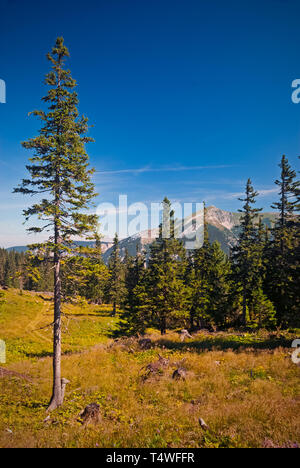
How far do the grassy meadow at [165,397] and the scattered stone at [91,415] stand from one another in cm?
35

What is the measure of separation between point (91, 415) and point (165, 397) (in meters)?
3.67

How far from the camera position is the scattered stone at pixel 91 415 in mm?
9273

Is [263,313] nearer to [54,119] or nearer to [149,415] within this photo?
[149,415]

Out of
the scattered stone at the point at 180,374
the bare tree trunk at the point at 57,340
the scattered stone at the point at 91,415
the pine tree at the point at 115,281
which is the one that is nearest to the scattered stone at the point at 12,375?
the bare tree trunk at the point at 57,340

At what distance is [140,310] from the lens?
27906 mm

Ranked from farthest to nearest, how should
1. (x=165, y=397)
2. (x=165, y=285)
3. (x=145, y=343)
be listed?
(x=165, y=285), (x=145, y=343), (x=165, y=397)

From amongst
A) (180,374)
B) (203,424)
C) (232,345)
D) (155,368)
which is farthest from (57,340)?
(232,345)

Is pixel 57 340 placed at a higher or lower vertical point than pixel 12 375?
higher

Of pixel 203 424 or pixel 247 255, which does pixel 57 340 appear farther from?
pixel 247 255

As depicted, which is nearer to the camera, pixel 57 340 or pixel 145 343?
pixel 57 340

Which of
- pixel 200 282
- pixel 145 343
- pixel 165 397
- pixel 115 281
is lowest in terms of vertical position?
pixel 145 343

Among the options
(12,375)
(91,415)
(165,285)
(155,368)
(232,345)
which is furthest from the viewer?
(165,285)

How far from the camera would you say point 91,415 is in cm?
962
